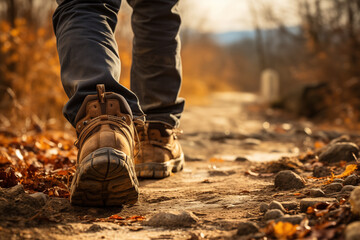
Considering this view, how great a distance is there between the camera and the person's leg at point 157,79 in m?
2.10

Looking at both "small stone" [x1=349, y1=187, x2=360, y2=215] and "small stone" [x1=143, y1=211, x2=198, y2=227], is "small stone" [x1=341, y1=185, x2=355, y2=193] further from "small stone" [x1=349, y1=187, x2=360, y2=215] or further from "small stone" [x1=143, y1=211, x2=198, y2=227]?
"small stone" [x1=143, y1=211, x2=198, y2=227]

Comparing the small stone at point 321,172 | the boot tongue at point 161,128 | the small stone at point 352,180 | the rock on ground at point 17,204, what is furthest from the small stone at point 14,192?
the small stone at point 321,172

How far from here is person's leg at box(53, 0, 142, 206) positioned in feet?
4.24

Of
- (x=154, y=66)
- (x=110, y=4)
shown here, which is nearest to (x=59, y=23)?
(x=110, y=4)

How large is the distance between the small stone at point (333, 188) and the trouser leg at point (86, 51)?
79 cm

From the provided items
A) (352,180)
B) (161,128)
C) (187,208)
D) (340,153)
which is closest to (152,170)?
(161,128)

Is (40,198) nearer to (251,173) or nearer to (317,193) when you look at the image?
(317,193)

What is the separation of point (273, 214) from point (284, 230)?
0.54 feet

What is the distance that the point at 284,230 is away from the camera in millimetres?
1021

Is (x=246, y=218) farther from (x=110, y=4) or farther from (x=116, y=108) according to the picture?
(x=110, y=4)

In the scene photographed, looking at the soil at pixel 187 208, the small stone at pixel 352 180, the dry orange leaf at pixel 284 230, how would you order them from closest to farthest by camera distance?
1. the dry orange leaf at pixel 284 230
2. the soil at pixel 187 208
3. the small stone at pixel 352 180

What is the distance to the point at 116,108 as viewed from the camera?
148cm

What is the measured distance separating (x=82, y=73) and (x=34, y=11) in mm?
5715

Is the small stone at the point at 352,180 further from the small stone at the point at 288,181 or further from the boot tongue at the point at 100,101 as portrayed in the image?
the boot tongue at the point at 100,101
